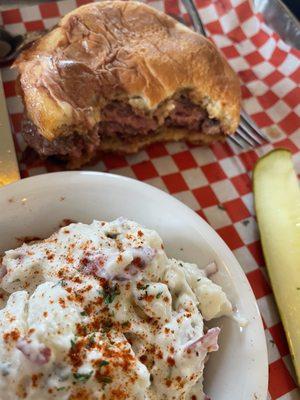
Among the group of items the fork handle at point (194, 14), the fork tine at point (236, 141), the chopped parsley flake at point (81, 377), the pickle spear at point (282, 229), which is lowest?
the pickle spear at point (282, 229)

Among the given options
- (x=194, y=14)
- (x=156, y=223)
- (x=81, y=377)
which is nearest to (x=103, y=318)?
(x=81, y=377)

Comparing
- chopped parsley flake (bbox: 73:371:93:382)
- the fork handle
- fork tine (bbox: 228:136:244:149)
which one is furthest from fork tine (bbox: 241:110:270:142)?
chopped parsley flake (bbox: 73:371:93:382)

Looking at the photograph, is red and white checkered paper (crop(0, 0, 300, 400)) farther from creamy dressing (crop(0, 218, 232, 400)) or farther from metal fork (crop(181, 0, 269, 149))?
creamy dressing (crop(0, 218, 232, 400))

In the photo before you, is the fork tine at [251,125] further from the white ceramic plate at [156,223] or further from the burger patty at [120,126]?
the white ceramic plate at [156,223]

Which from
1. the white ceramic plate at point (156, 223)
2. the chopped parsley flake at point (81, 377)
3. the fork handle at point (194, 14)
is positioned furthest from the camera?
the fork handle at point (194, 14)

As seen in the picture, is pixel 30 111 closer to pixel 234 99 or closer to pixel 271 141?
pixel 234 99

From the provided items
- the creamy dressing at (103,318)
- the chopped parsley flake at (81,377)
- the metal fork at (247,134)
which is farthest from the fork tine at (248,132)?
the chopped parsley flake at (81,377)

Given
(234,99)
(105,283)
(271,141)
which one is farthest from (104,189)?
(271,141)
